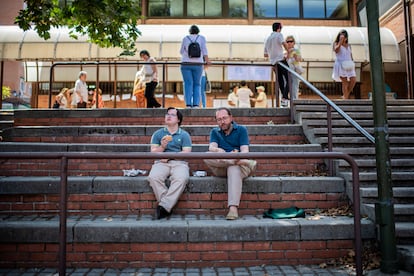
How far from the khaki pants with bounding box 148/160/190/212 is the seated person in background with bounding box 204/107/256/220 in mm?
456

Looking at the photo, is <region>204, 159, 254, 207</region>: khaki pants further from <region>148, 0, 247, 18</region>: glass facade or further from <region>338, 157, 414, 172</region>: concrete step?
<region>148, 0, 247, 18</region>: glass facade

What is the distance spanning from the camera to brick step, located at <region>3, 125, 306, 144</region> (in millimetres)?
6207

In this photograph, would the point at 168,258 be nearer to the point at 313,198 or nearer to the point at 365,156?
the point at 313,198

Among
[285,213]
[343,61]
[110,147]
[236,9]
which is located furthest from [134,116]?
[236,9]

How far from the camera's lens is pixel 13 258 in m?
3.81

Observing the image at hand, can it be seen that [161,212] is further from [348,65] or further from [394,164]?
[348,65]

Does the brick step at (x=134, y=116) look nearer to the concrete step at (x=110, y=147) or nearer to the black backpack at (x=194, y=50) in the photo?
the concrete step at (x=110, y=147)

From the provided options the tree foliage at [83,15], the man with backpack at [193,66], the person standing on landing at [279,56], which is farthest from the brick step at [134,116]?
the tree foliage at [83,15]

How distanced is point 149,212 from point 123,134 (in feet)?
7.12

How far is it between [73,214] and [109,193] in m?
0.52

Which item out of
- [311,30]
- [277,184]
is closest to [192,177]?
[277,184]

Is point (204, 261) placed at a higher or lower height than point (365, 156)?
lower

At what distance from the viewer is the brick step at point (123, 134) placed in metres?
6.21

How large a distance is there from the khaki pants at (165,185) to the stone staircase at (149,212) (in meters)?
0.21
